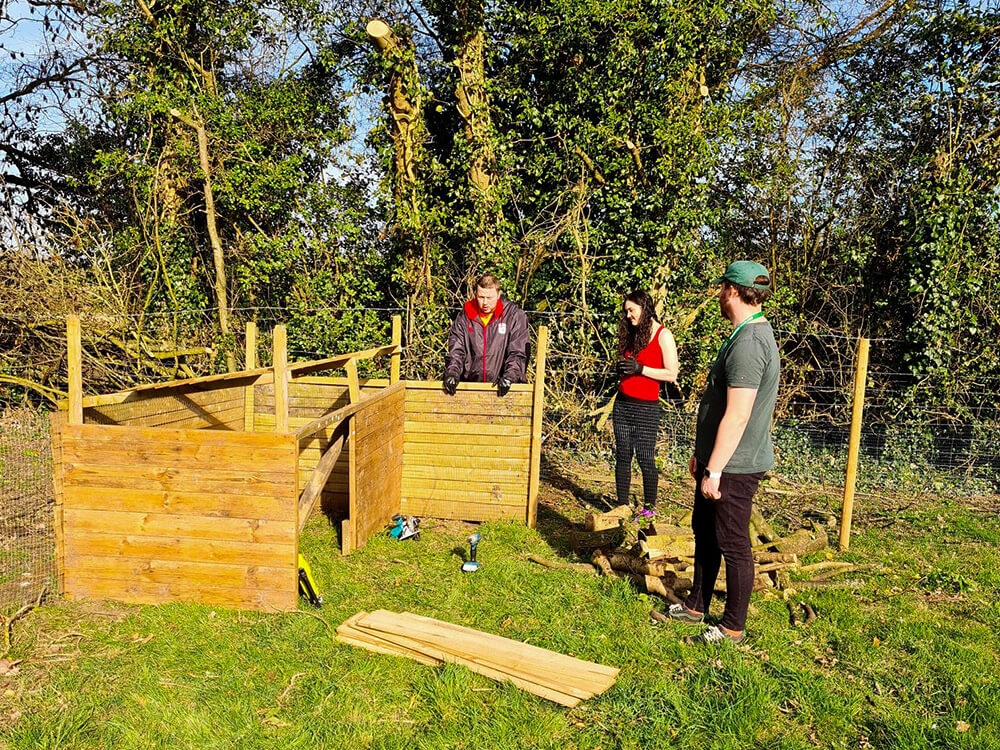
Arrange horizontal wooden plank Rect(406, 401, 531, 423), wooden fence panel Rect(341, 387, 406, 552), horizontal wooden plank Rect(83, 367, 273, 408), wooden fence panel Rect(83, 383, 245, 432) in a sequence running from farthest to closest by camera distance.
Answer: horizontal wooden plank Rect(406, 401, 531, 423), wooden fence panel Rect(341, 387, 406, 552), wooden fence panel Rect(83, 383, 245, 432), horizontal wooden plank Rect(83, 367, 273, 408)

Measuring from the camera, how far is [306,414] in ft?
20.2

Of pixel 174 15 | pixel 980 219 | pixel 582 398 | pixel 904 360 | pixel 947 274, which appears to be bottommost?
pixel 582 398

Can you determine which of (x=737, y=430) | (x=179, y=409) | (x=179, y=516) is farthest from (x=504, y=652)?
(x=179, y=409)

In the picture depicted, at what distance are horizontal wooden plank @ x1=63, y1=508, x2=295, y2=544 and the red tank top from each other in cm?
285

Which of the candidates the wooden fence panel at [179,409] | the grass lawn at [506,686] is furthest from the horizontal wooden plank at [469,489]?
the wooden fence panel at [179,409]

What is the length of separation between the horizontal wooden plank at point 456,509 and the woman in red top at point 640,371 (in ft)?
3.37

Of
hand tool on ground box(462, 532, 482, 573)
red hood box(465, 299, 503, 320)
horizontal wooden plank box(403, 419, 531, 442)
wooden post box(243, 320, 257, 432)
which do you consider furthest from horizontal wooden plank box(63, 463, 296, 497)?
red hood box(465, 299, 503, 320)

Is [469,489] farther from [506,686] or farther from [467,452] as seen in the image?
[506,686]

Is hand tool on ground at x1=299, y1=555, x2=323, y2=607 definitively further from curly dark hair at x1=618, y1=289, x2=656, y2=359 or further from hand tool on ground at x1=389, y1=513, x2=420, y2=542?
curly dark hair at x1=618, y1=289, x2=656, y2=359

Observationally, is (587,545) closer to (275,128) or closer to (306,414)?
(306,414)

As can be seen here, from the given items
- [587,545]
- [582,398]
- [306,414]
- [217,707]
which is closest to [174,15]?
[306,414]

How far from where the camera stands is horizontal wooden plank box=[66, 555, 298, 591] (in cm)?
413

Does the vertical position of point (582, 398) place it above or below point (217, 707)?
above

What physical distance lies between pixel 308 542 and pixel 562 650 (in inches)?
88.9
